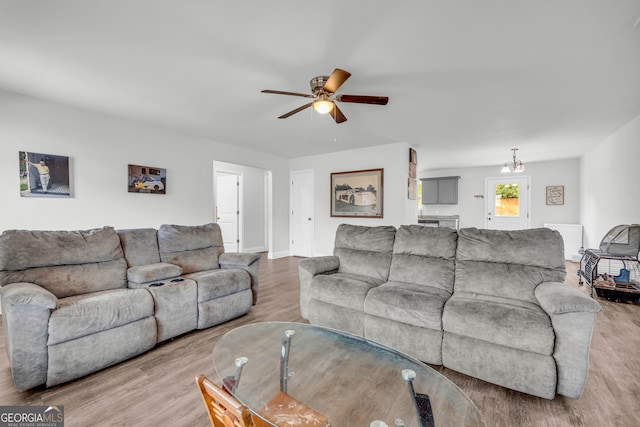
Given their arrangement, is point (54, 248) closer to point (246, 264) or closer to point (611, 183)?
point (246, 264)

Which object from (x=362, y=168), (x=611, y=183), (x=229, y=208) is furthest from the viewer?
(x=229, y=208)

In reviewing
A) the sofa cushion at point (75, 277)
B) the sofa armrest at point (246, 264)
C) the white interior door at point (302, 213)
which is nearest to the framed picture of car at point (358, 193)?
the white interior door at point (302, 213)

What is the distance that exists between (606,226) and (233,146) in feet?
22.3

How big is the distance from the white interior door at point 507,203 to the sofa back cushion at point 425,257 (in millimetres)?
5884

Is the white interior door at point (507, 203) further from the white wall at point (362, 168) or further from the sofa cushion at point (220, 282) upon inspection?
the sofa cushion at point (220, 282)

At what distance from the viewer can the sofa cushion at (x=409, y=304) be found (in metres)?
1.94

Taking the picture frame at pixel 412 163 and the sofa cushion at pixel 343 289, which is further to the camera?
the picture frame at pixel 412 163

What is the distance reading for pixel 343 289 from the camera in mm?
2379

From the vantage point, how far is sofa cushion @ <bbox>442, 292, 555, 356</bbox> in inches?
63.3

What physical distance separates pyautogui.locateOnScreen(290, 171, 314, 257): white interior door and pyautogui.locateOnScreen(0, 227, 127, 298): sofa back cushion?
4226 millimetres

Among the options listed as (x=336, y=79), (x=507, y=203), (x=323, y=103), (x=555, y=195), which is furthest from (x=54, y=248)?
(x=555, y=195)

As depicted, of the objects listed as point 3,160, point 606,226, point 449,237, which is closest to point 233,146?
point 3,160

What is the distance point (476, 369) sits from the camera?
177cm

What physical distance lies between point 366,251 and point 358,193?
2903 millimetres
